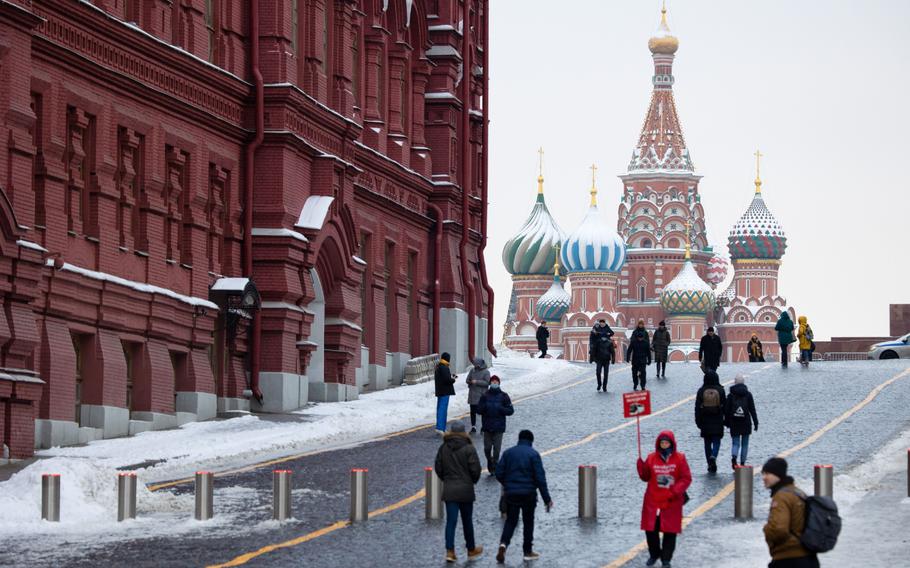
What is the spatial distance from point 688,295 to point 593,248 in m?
10.1

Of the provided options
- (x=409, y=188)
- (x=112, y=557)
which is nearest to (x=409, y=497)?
(x=112, y=557)

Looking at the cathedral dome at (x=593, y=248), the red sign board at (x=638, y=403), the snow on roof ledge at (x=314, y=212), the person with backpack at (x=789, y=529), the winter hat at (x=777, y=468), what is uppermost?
the cathedral dome at (x=593, y=248)

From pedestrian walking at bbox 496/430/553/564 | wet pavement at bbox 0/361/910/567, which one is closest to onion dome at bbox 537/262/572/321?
wet pavement at bbox 0/361/910/567

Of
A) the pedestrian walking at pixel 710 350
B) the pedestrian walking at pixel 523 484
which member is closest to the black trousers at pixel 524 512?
the pedestrian walking at pixel 523 484

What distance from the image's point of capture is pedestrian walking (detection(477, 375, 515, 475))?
2994 cm

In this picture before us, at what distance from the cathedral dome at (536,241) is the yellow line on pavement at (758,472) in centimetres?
14279

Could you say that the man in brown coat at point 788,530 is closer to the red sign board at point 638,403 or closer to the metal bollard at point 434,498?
the red sign board at point 638,403

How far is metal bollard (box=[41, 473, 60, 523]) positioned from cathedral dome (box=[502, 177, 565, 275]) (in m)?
171

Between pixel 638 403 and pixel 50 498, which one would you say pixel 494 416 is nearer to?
pixel 638 403

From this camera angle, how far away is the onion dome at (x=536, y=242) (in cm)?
19462

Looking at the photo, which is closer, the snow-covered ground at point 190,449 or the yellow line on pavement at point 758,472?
the yellow line on pavement at point 758,472

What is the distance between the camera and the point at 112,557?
20891mm

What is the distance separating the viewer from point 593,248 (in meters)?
194

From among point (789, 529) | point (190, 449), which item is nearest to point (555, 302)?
point (190, 449)
